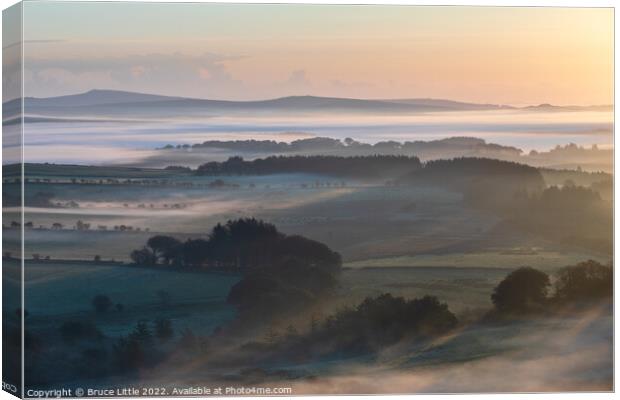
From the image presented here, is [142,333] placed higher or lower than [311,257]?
lower

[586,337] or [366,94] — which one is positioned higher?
[366,94]

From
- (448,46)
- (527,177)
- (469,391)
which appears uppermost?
(448,46)

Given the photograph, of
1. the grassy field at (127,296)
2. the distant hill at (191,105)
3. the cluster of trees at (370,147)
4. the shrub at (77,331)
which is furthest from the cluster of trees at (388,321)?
the shrub at (77,331)

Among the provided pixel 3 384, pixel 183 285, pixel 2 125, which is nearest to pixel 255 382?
pixel 183 285

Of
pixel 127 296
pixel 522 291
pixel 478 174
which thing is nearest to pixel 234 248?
pixel 127 296

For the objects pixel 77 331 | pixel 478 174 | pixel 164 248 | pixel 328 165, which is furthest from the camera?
pixel 478 174

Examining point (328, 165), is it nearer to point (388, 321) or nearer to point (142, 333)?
point (388, 321)

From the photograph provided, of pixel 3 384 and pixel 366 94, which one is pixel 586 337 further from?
pixel 3 384
